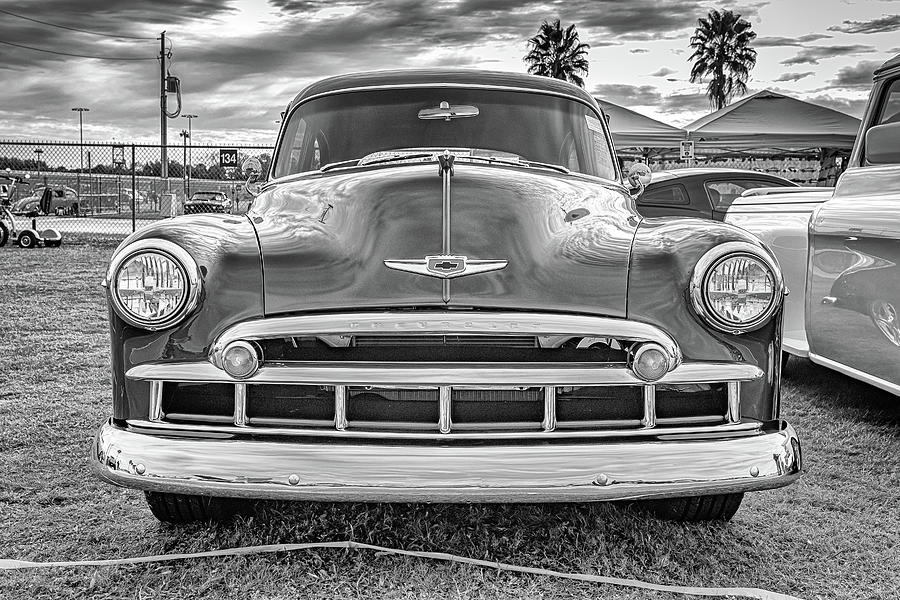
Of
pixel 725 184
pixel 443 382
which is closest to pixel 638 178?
pixel 443 382

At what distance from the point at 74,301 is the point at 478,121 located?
580 centimetres

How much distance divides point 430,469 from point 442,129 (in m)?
1.68

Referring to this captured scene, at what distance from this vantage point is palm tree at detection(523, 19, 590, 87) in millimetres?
38719

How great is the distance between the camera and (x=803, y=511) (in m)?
3.01

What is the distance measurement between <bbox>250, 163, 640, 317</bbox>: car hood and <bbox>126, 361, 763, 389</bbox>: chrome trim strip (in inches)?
6.7

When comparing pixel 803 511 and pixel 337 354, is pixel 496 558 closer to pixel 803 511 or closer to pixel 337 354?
pixel 337 354

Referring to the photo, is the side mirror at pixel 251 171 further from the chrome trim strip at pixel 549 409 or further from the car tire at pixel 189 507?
the chrome trim strip at pixel 549 409

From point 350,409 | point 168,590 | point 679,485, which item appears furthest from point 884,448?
point 168,590

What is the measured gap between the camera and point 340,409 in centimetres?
220

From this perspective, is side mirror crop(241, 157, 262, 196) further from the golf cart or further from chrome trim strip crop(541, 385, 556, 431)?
the golf cart

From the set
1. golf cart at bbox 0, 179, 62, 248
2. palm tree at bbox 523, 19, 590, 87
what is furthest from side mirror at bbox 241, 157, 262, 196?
palm tree at bbox 523, 19, 590, 87

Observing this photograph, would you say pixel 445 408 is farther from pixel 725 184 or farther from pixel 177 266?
pixel 725 184

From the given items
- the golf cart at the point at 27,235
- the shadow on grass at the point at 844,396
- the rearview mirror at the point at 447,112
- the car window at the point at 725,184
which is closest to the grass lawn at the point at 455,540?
the shadow on grass at the point at 844,396

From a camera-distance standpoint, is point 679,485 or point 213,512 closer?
point 679,485
